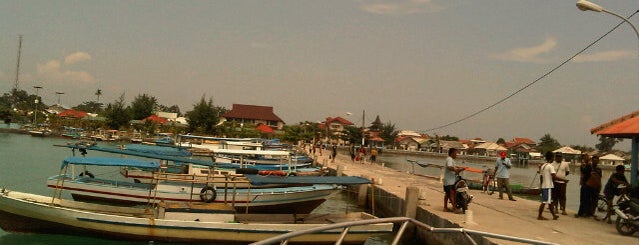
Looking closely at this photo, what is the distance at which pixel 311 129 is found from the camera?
87.3 meters

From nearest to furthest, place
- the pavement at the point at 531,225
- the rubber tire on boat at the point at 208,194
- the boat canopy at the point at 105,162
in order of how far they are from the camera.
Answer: the pavement at the point at 531,225, the boat canopy at the point at 105,162, the rubber tire on boat at the point at 208,194

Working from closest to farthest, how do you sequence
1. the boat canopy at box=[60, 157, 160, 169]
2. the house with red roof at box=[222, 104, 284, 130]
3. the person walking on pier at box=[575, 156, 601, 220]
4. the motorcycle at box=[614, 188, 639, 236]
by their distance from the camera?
the motorcycle at box=[614, 188, 639, 236], the person walking on pier at box=[575, 156, 601, 220], the boat canopy at box=[60, 157, 160, 169], the house with red roof at box=[222, 104, 284, 130]

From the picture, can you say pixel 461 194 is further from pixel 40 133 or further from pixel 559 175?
pixel 40 133

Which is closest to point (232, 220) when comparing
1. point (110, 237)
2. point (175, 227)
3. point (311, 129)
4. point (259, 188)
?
point (175, 227)

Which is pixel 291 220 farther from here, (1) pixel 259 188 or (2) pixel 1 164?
(2) pixel 1 164

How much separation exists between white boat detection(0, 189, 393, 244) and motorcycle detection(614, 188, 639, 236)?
5.41m

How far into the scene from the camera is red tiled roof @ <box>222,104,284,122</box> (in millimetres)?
108088

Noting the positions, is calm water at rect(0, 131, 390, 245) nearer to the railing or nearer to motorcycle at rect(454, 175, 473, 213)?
motorcycle at rect(454, 175, 473, 213)

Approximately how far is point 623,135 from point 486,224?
5100 mm

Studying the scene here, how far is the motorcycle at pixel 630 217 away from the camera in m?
11.2

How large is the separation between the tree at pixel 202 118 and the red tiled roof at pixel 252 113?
31693mm

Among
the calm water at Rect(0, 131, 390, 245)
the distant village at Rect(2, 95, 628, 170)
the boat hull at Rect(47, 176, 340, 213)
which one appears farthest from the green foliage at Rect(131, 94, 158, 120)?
the boat hull at Rect(47, 176, 340, 213)

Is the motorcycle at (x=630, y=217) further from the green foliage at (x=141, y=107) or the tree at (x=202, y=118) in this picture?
the green foliage at (x=141, y=107)

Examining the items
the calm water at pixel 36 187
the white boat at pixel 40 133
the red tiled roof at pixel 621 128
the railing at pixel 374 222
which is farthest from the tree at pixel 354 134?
the railing at pixel 374 222
